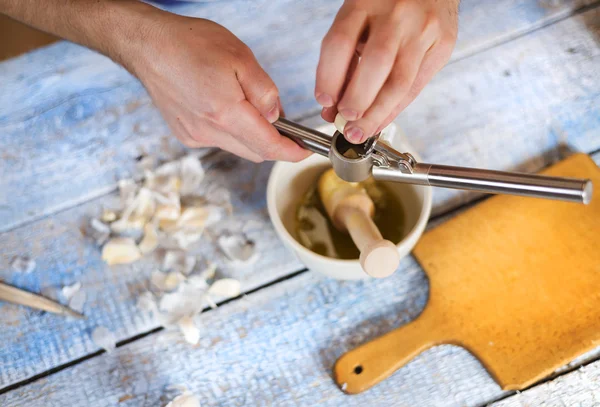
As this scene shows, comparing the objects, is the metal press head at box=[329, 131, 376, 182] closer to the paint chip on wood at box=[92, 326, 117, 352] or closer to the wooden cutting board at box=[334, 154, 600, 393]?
the wooden cutting board at box=[334, 154, 600, 393]

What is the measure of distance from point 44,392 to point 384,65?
1.63ft

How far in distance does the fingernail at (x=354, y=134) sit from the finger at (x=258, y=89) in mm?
101

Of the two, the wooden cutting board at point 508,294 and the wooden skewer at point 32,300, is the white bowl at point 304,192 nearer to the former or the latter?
the wooden cutting board at point 508,294

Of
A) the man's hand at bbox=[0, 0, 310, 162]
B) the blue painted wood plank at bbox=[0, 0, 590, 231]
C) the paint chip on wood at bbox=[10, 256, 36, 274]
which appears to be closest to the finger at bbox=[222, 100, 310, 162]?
the man's hand at bbox=[0, 0, 310, 162]

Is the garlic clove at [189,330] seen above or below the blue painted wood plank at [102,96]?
below

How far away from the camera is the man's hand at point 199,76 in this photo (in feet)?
1.75

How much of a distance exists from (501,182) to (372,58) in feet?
0.46

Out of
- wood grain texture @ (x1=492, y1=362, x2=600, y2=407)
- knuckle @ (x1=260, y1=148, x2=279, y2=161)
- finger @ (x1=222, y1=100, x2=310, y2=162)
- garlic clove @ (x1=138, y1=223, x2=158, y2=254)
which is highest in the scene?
finger @ (x1=222, y1=100, x2=310, y2=162)

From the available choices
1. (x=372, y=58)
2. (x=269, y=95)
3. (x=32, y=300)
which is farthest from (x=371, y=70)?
(x=32, y=300)

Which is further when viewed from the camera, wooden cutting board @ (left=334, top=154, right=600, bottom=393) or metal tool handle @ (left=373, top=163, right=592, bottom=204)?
wooden cutting board @ (left=334, top=154, right=600, bottom=393)

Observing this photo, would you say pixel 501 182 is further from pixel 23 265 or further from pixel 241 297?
pixel 23 265

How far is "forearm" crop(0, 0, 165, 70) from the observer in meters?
0.60

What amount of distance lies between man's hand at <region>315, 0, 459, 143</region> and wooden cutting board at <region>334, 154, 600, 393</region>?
8.6 inches

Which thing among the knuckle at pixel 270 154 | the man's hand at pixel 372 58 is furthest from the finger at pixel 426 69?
the knuckle at pixel 270 154
